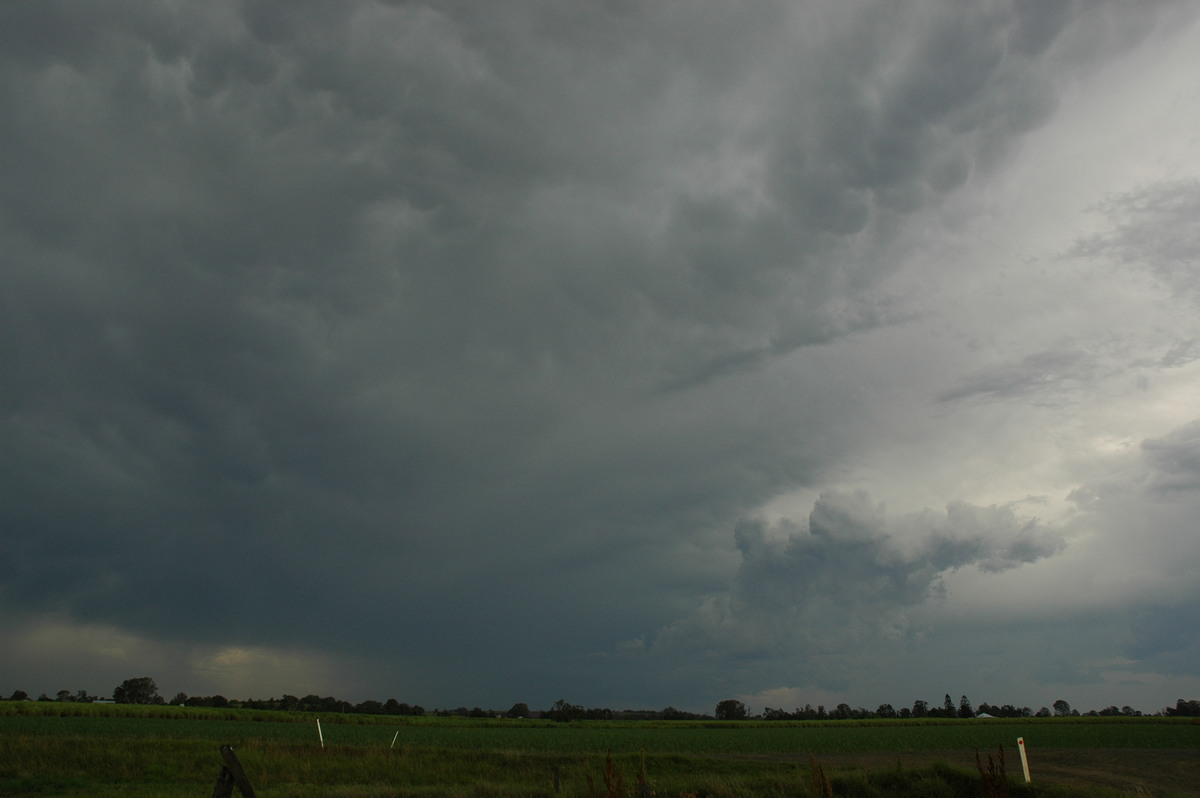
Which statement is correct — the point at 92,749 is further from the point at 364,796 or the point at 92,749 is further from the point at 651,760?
the point at 651,760

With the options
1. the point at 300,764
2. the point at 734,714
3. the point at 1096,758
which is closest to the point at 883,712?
the point at 734,714

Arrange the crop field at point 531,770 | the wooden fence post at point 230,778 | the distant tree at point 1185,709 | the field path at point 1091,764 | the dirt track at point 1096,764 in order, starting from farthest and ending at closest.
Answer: the distant tree at point 1185,709
the field path at point 1091,764
the dirt track at point 1096,764
the crop field at point 531,770
the wooden fence post at point 230,778

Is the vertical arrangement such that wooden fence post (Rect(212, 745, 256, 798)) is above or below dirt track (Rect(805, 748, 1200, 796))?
above

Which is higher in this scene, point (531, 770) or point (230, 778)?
point (230, 778)

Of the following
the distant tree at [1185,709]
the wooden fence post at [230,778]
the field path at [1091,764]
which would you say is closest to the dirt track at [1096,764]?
the field path at [1091,764]

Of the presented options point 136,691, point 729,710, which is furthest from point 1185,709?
point 136,691

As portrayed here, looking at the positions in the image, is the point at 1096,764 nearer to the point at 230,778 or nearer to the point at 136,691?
the point at 230,778

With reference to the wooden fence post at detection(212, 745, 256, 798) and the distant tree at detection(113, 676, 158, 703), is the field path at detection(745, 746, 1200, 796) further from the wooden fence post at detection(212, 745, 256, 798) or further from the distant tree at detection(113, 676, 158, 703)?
the distant tree at detection(113, 676, 158, 703)

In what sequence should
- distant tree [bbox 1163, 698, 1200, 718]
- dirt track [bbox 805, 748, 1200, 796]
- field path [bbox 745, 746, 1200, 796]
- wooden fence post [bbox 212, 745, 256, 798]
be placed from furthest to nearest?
distant tree [bbox 1163, 698, 1200, 718], field path [bbox 745, 746, 1200, 796], dirt track [bbox 805, 748, 1200, 796], wooden fence post [bbox 212, 745, 256, 798]

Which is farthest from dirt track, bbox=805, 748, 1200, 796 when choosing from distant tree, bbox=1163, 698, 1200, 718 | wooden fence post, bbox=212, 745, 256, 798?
distant tree, bbox=1163, 698, 1200, 718

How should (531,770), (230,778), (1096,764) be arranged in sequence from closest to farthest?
(230,778), (531,770), (1096,764)

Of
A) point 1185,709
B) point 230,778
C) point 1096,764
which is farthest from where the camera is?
point 1185,709

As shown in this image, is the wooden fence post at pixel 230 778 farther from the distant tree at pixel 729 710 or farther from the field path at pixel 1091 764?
the distant tree at pixel 729 710

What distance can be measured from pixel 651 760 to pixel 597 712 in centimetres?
15754
